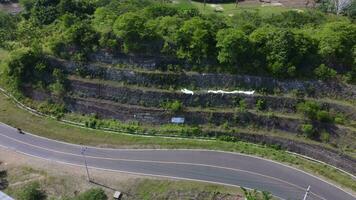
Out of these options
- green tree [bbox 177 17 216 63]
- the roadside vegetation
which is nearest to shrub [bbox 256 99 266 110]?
green tree [bbox 177 17 216 63]

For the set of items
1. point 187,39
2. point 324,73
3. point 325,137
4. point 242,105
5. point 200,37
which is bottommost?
point 325,137

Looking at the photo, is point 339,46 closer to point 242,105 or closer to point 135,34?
point 242,105

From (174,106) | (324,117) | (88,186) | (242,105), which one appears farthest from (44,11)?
(324,117)

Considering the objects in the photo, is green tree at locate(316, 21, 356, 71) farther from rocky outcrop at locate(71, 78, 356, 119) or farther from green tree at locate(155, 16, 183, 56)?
green tree at locate(155, 16, 183, 56)

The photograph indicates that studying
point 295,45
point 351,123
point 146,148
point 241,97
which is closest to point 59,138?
point 146,148

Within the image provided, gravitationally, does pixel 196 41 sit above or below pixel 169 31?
below

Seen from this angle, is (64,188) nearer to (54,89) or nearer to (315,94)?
(54,89)

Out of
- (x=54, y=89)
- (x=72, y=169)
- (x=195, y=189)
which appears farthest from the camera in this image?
(x=54, y=89)

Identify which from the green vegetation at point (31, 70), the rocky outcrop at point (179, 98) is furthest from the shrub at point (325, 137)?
the green vegetation at point (31, 70)
